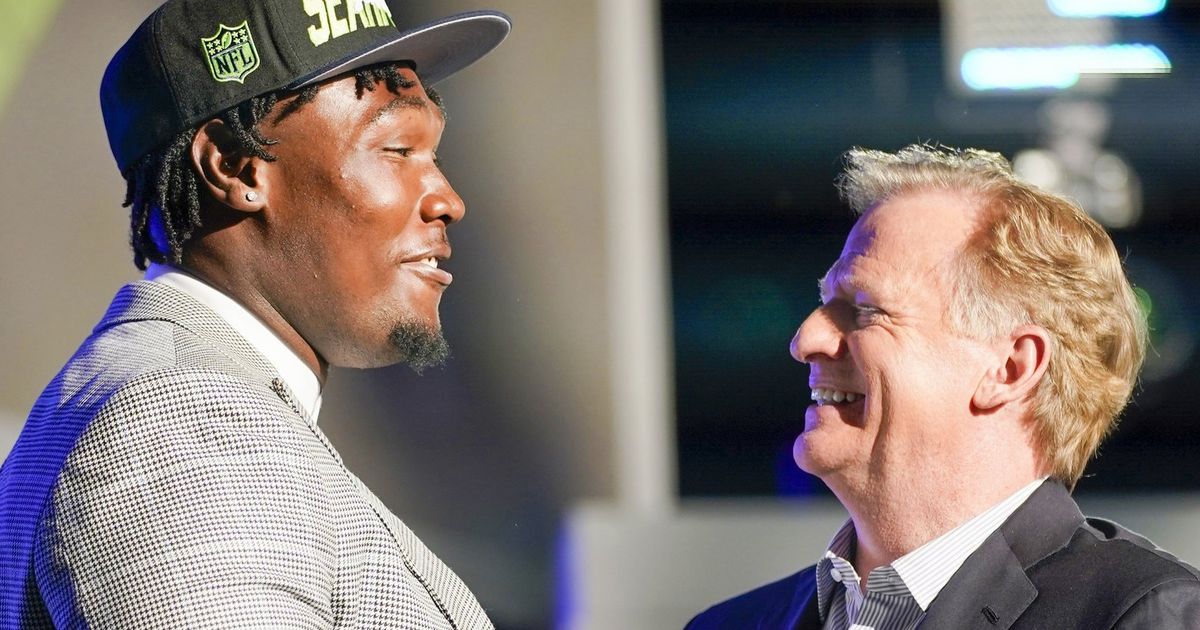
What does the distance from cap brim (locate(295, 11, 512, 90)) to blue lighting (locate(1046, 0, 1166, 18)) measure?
2.31m

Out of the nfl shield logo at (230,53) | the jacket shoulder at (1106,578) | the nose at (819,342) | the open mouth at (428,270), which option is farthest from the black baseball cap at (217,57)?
the jacket shoulder at (1106,578)

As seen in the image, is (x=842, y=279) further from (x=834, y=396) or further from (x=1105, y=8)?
(x=1105, y=8)

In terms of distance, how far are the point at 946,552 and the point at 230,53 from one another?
119cm

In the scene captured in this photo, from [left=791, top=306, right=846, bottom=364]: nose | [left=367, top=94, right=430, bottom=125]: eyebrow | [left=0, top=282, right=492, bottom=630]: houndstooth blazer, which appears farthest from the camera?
[left=791, top=306, right=846, bottom=364]: nose

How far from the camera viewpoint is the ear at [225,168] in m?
1.67

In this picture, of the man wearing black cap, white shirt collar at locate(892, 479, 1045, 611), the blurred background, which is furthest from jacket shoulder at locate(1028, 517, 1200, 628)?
the blurred background

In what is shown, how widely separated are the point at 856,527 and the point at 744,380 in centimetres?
185

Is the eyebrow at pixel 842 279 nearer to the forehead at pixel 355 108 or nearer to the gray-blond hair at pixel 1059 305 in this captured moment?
the gray-blond hair at pixel 1059 305

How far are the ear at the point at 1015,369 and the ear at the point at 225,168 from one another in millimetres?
1051

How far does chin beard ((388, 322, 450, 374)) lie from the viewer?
70.5 inches

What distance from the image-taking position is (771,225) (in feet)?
12.7

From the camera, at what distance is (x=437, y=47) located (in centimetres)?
196

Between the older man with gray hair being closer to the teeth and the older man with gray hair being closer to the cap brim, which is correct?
the teeth

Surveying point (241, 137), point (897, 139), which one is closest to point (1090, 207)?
point (897, 139)
